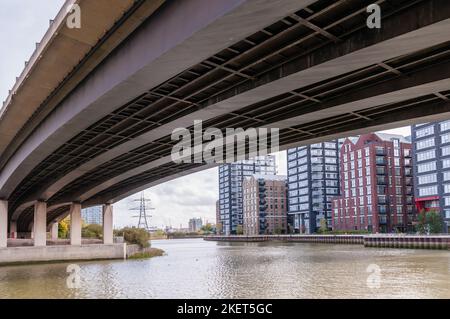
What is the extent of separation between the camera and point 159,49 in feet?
46.2

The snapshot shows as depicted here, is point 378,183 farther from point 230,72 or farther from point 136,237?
point 230,72

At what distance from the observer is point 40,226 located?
157 ft

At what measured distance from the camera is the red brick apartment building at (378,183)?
11719 cm

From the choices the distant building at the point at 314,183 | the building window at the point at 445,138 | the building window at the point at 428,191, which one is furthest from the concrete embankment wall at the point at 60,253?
the distant building at the point at 314,183

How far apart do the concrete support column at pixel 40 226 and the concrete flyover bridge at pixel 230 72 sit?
18170mm

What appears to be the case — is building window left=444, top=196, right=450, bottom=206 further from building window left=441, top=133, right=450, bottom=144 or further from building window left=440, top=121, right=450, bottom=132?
building window left=440, top=121, right=450, bottom=132

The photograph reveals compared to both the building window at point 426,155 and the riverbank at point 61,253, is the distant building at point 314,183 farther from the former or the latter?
the riverbank at point 61,253

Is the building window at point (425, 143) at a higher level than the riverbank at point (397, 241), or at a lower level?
higher

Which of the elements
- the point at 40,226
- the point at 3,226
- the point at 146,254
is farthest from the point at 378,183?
the point at 3,226

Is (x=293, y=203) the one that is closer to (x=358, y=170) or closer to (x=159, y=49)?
(x=358, y=170)

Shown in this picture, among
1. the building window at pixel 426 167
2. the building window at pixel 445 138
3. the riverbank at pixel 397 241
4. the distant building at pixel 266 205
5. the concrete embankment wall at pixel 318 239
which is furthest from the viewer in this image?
the distant building at pixel 266 205
